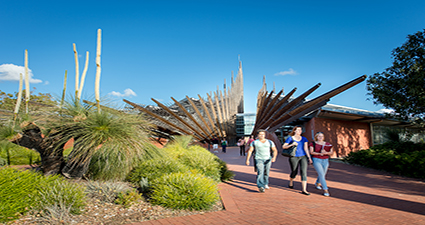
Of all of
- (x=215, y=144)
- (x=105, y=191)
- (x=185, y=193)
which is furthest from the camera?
(x=215, y=144)

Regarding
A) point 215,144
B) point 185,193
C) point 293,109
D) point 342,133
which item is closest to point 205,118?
point 215,144

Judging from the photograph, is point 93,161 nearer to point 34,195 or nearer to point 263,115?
point 34,195

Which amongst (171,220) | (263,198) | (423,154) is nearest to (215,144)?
(423,154)

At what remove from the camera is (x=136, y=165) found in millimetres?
6266

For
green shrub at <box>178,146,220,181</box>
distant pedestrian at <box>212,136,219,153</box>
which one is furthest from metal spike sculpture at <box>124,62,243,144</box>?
green shrub at <box>178,146,220,181</box>

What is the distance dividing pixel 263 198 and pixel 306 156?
1.62 metres

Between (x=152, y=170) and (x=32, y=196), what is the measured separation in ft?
7.75

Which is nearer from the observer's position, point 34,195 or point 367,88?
point 34,195

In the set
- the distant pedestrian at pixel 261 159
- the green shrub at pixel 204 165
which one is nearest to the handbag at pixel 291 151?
the distant pedestrian at pixel 261 159

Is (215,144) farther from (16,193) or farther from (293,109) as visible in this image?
(16,193)

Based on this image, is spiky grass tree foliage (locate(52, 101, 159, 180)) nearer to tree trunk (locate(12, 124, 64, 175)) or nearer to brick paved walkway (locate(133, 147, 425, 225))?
tree trunk (locate(12, 124, 64, 175))

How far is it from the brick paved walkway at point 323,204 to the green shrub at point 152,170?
1.34 meters

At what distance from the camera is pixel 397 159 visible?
8.83m

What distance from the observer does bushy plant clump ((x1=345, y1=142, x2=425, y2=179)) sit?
8055 millimetres
